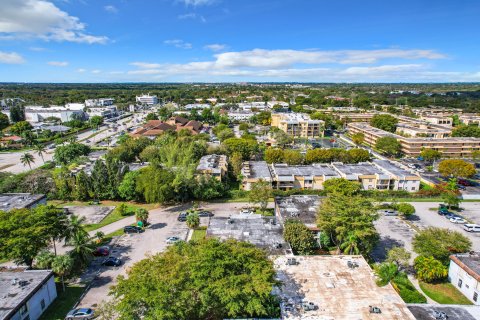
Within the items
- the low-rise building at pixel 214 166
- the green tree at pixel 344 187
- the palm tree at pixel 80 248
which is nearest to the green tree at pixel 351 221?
the green tree at pixel 344 187

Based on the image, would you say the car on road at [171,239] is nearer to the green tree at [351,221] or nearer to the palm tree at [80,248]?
the palm tree at [80,248]

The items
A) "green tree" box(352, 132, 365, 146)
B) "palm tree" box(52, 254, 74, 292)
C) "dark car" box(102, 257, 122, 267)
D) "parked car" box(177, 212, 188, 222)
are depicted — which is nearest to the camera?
"palm tree" box(52, 254, 74, 292)

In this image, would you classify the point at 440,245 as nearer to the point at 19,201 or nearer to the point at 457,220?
the point at 457,220

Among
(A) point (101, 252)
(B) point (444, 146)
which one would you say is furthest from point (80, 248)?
(B) point (444, 146)

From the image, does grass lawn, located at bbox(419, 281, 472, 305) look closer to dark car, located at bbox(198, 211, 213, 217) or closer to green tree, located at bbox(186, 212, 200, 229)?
green tree, located at bbox(186, 212, 200, 229)

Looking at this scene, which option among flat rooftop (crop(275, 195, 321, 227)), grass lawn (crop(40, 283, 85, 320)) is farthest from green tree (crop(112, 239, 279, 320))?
flat rooftop (crop(275, 195, 321, 227))

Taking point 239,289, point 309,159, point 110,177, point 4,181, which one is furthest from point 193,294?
point 309,159

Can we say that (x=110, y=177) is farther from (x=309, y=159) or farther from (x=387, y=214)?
(x=387, y=214)
